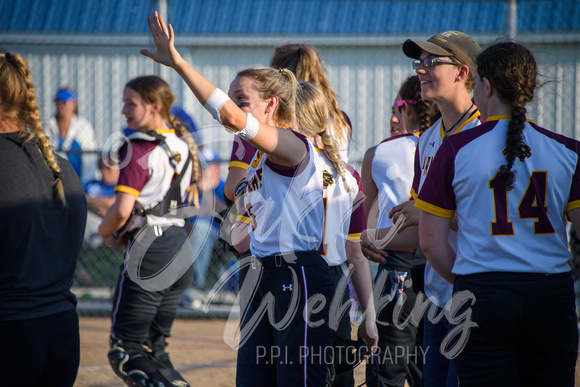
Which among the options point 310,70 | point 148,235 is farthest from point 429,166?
point 148,235

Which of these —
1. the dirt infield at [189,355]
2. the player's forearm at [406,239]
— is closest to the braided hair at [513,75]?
the player's forearm at [406,239]

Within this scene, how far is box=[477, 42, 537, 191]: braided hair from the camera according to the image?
2350 mm

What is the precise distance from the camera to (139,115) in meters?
4.42

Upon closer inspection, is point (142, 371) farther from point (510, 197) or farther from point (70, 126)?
point (70, 126)

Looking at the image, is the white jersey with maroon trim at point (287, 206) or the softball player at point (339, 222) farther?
the softball player at point (339, 222)

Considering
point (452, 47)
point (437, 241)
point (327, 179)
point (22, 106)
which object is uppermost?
point (452, 47)

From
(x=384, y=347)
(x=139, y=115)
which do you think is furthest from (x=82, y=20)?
(x=384, y=347)

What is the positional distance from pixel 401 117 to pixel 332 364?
1.98 meters

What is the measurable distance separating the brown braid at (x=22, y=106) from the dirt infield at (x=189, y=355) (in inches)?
117

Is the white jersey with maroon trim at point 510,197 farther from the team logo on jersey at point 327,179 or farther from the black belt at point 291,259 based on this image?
the team logo on jersey at point 327,179

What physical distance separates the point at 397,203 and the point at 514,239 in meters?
1.46

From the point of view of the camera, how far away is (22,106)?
231 cm

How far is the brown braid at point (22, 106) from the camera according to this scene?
2.26 metres

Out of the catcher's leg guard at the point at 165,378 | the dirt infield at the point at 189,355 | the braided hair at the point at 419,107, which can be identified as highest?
the braided hair at the point at 419,107
